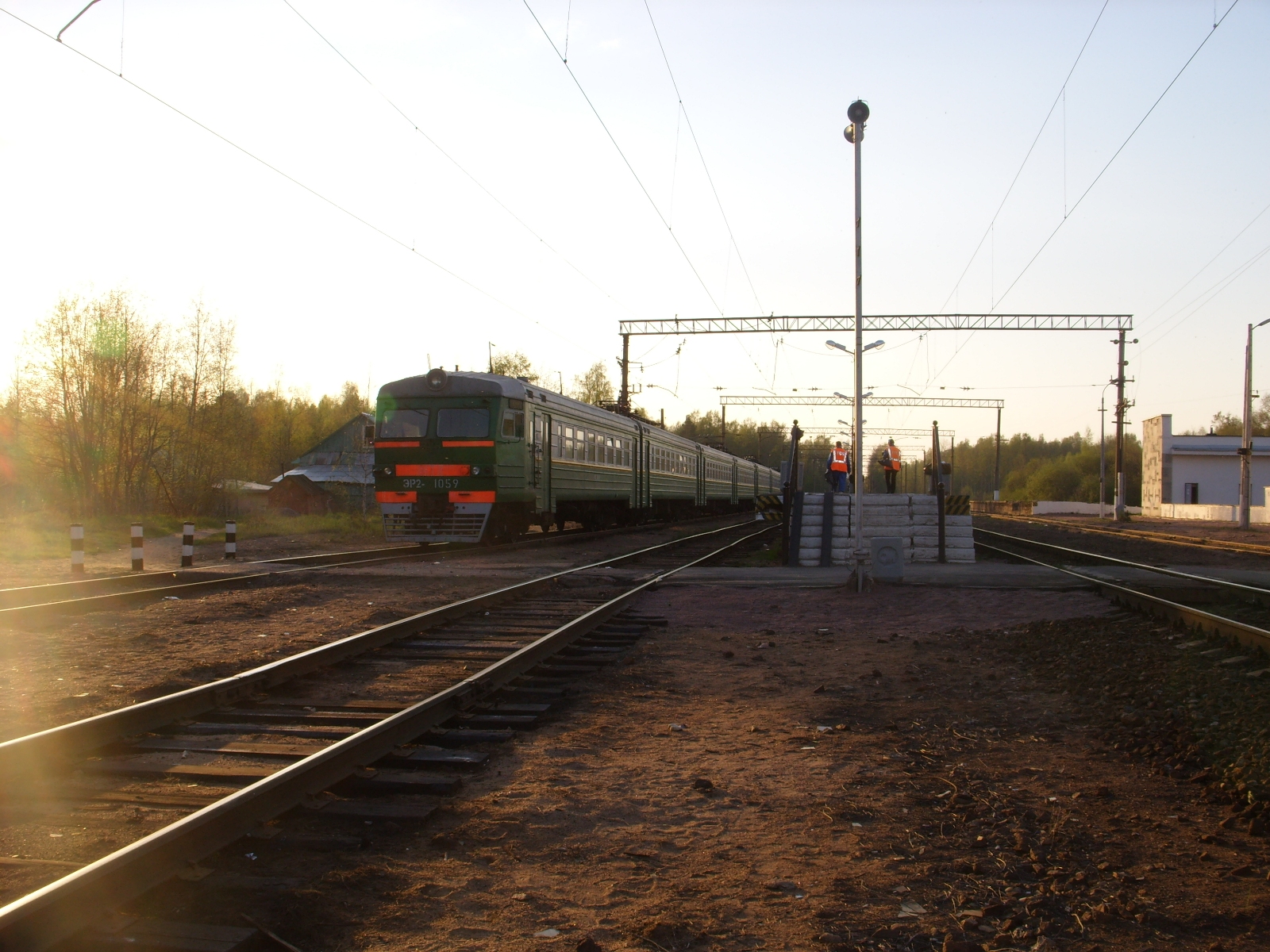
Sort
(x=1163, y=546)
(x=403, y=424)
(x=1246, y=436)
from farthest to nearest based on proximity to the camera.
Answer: (x=1246, y=436) < (x=1163, y=546) < (x=403, y=424)

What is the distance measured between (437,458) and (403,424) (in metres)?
1.14

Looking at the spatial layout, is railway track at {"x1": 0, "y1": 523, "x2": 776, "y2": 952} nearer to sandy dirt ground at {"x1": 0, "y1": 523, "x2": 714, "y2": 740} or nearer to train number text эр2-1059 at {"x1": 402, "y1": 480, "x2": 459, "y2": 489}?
sandy dirt ground at {"x1": 0, "y1": 523, "x2": 714, "y2": 740}

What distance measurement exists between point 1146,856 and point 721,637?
557 cm

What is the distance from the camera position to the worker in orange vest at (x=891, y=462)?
20.0m

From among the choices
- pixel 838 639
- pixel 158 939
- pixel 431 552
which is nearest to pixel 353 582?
pixel 431 552

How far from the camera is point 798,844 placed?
3.87 meters

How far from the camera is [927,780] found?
15.5ft

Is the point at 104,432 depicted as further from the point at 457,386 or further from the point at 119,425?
the point at 457,386

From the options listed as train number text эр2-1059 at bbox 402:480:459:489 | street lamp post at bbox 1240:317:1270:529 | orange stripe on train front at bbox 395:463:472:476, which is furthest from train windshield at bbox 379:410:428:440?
street lamp post at bbox 1240:317:1270:529

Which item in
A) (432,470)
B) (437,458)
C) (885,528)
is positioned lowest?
(885,528)

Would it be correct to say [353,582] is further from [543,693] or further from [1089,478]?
[1089,478]

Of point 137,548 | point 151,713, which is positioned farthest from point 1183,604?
point 137,548

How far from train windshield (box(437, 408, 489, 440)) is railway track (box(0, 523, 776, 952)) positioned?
33.5 feet

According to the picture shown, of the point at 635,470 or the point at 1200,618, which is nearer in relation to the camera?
the point at 1200,618
